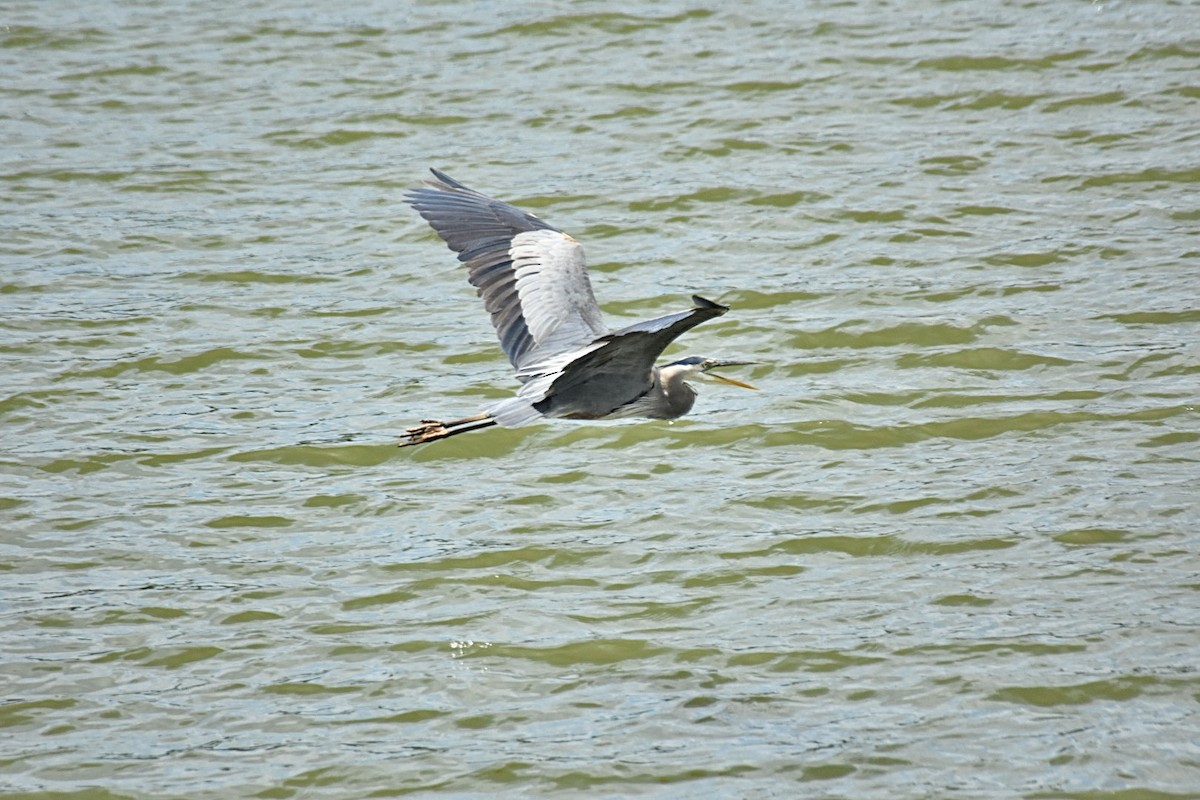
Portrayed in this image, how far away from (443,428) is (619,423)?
1.50m

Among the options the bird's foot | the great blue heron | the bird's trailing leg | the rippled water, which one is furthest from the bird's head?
the bird's foot

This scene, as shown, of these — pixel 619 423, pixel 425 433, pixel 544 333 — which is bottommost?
pixel 619 423

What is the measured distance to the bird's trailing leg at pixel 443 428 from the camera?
7527 mm

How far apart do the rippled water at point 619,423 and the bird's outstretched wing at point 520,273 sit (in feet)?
2.97

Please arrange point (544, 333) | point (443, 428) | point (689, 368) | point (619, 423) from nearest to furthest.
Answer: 1. point (544, 333)
2. point (443, 428)
3. point (689, 368)
4. point (619, 423)

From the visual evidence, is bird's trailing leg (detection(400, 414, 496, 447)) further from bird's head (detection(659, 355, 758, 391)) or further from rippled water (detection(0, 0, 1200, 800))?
bird's head (detection(659, 355, 758, 391))

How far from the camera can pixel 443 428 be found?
7852 millimetres

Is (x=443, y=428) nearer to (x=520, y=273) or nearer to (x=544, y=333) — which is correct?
(x=544, y=333)

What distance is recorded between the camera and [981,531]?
291 inches

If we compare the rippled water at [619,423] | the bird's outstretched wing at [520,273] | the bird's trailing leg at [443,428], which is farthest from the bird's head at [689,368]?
the bird's trailing leg at [443,428]

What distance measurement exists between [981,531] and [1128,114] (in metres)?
6.61

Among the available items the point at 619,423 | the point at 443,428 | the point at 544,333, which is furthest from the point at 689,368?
the point at 443,428

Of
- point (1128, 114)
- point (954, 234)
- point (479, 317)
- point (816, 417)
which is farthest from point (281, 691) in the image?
point (1128, 114)

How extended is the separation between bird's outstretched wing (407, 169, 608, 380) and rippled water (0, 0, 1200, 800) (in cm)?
91
